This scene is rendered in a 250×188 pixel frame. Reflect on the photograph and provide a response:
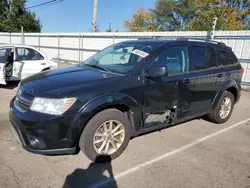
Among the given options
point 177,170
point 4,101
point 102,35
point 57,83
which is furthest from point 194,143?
point 102,35

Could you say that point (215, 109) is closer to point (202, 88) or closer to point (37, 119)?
point (202, 88)

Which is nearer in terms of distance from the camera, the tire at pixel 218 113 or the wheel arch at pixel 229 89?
the wheel arch at pixel 229 89

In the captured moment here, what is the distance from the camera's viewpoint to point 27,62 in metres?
7.48

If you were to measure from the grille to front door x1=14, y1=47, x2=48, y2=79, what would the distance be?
15.4 feet

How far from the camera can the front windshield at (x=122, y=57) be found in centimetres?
352

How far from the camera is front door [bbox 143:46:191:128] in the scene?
133 inches

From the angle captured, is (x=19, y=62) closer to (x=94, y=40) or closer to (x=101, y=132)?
(x=101, y=132)

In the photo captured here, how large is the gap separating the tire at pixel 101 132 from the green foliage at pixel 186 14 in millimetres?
24842

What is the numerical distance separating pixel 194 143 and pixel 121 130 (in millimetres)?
1503

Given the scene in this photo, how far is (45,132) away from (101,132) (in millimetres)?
768

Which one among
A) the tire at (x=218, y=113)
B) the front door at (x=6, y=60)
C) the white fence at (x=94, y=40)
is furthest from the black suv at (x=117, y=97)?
the white fence at (x=94, y=40)

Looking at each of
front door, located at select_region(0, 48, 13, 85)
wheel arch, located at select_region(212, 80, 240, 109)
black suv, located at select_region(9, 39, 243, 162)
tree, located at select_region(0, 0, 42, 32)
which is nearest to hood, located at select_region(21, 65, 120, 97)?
black suv, located at select_region(9, 39, 243, 162)

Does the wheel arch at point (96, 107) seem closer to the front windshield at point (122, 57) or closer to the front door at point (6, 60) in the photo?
the front windshield at point (122, 57)

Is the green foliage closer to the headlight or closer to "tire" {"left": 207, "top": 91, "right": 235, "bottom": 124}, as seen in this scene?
"tire" {"left": 207, "top": 91, "right": 235, "bottom": 124}
